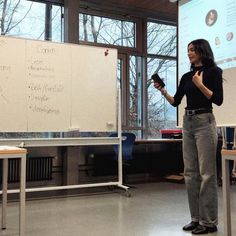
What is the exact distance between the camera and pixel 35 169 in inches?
190

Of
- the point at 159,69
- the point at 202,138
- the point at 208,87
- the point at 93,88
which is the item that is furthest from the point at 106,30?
the point at 202,138

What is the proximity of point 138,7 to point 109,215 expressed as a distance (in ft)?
13.1

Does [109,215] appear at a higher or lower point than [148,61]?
lower

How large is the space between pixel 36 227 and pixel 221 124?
1.89m

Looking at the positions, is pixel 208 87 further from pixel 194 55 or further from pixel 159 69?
pixel 159 69

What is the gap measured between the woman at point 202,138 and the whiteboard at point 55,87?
6.45 feet

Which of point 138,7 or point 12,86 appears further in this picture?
point 138,7

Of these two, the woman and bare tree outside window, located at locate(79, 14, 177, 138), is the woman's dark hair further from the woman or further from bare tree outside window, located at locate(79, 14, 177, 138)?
bare tree outside window, located at locate(79, 14, 177, 138)

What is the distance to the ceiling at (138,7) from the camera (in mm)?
5715

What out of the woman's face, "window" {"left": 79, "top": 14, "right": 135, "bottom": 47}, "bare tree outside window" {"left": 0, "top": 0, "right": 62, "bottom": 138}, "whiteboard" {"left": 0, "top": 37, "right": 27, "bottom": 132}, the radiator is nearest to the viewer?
the woman's face

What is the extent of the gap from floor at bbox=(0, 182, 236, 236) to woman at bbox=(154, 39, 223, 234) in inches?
9.5

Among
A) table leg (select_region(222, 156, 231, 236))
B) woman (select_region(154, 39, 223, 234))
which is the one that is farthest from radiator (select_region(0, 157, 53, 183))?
table leg (select_region(222, 156, 231, 236))

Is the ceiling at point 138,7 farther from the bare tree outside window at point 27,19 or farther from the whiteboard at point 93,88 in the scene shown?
the whiteboard at point 93,88

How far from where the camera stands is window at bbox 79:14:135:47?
570 centimetres
